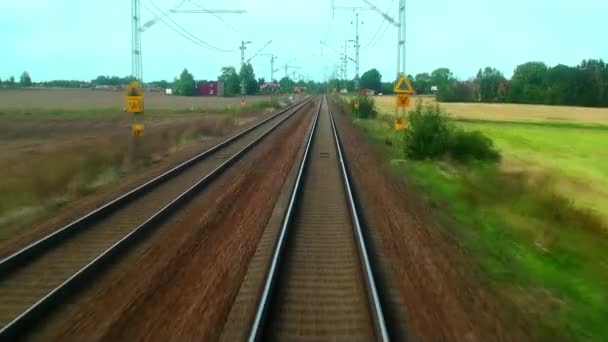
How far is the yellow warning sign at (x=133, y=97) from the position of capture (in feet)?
85.6

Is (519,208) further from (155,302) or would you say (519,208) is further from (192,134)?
(192,134)

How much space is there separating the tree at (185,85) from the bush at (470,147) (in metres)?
143

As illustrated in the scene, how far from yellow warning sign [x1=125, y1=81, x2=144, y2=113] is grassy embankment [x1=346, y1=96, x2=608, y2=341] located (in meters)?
10.1

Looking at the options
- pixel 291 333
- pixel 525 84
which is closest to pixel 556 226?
pixel 291 333

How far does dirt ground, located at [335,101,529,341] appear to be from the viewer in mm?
8078

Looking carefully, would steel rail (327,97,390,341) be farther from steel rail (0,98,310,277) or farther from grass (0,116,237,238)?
grass (0,116,237,238)

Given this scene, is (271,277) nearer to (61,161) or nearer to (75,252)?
(75,252)

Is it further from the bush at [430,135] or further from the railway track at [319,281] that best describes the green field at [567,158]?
the railway track at [319,281]

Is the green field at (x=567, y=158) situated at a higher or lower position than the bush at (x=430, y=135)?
lower

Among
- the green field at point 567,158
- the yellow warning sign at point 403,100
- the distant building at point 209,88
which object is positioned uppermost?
the distant building at point 209,88

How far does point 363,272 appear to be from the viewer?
400 inches

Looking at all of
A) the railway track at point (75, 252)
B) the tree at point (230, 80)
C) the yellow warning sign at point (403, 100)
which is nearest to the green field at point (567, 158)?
the yellow warning sign at point (403, 100)

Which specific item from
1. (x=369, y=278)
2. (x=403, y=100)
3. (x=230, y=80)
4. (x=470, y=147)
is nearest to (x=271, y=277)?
(x=369, y=278)

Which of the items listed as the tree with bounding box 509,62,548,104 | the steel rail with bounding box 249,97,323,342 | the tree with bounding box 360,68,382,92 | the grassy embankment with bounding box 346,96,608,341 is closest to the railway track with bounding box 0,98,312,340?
the steel rail with bounding box 249,97,323,342
